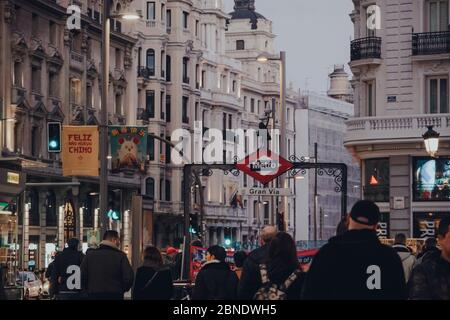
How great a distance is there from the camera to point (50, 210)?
74.2 m

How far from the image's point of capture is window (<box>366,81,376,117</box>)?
50.3 metres

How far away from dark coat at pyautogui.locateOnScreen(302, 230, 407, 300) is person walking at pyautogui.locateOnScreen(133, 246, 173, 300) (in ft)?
24.7

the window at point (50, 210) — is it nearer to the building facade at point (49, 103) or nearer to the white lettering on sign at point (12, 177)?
the building facade at point (49, 103)

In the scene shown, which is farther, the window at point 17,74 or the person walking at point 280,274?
the window at point 17,74

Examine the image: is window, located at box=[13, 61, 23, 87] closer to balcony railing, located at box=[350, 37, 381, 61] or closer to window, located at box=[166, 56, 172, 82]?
balcony railing, located at box=[350, 37, 381, 61]

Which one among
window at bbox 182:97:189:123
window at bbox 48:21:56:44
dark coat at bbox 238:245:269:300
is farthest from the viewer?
window at bbox 182:97:189:123

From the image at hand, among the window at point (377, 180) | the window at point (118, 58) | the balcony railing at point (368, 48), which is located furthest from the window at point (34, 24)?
the window at point (377, 180)

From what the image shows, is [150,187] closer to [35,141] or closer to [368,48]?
[35,141]

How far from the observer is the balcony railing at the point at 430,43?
48594 millimetres

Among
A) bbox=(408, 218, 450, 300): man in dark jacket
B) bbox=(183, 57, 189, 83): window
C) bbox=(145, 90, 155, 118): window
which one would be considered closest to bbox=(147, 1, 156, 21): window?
bbox=(145, 90, 155, 118): window

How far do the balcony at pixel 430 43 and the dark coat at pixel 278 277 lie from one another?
34.9m

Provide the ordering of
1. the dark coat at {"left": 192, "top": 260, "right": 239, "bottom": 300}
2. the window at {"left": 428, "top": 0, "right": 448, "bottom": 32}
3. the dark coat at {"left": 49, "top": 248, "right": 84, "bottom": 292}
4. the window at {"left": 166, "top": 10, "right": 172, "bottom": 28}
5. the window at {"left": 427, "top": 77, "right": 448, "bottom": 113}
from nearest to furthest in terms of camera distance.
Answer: the dark coat at {"left": 192, "top": 260, "right": 239, "bottom": 300}
the dark coat at {"left": 49, "top": 248, "right": 84, "bottom": 292}
the window at {"left": 427, "top": 77, "right": 448, "bottom": 113}
the window at {"left": 428, "top": 0, "right": 448, "bottom": 32}
the window at {"left": 166, "top": 10, "right": 172, "bottom": 28}

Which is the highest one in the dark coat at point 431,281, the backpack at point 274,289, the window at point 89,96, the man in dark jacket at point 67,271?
the window at point 89,96
